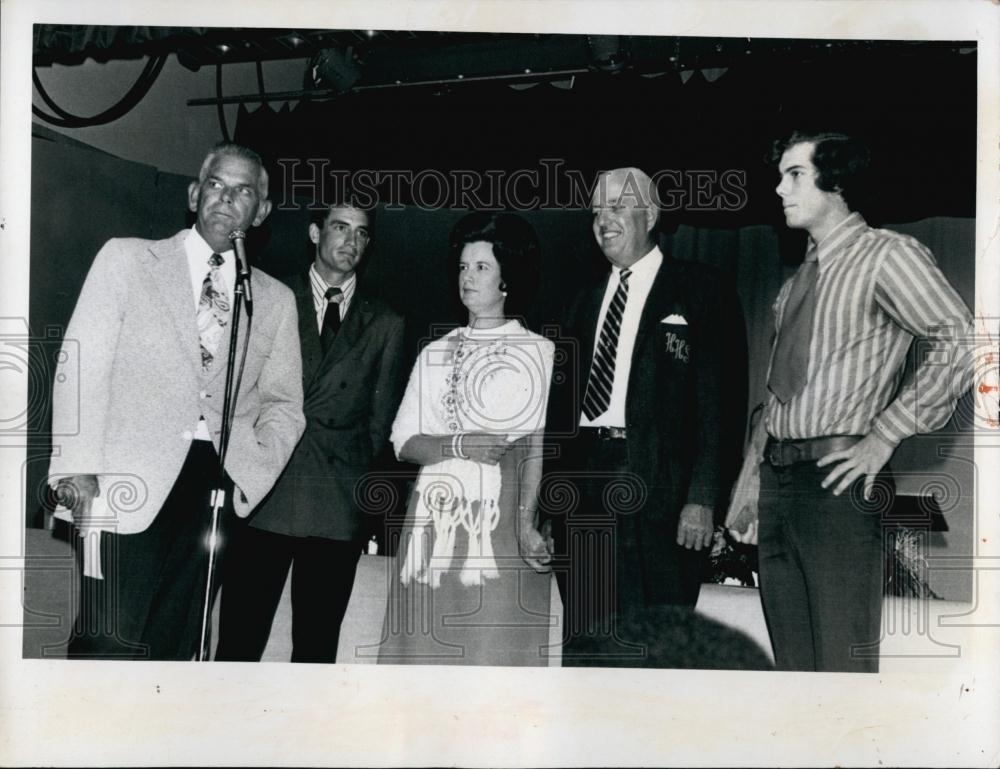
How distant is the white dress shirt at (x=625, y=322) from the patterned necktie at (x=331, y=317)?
0.87 meters

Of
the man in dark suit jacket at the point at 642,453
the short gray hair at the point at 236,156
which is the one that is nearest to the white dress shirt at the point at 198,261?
the short gray hair at the point at 236,156

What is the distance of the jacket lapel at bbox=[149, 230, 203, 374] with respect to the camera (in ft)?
10.6

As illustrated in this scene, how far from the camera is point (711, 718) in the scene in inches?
127

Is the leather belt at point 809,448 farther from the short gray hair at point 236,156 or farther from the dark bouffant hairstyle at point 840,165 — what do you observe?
the short gray hair at point 236,156

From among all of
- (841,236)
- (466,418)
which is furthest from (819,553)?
(466,418)

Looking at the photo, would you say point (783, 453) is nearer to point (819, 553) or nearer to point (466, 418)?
point (819, 553)

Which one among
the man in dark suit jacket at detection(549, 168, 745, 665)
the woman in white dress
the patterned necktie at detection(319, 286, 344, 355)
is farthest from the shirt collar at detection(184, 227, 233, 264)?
the man in dark suit jacket at detection(549, 168, 745, 665)

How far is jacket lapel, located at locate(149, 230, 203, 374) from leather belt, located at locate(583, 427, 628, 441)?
134 centimetres

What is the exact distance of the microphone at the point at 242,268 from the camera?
3279mm

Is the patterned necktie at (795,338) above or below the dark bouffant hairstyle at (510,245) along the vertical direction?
below

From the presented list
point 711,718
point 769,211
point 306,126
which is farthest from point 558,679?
point 306,126

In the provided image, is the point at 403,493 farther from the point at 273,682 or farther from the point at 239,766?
the point at 239,766

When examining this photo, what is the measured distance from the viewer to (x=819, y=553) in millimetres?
3219

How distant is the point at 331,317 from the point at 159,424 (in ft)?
2.19
